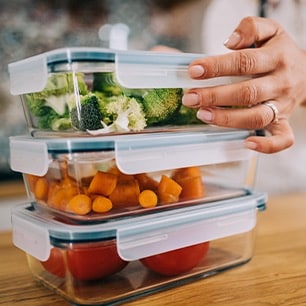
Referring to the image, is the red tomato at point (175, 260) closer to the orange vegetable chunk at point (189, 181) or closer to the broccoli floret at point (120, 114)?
the orange vegetable chunk at point (189, 181)

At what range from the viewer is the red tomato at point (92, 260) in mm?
599

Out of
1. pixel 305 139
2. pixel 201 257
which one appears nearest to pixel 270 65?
pixel 201 257

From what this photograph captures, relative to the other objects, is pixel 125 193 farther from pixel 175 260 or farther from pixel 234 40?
pixel 234 40

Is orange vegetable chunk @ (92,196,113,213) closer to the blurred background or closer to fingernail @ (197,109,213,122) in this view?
fingernail @ (197,109,213,122)

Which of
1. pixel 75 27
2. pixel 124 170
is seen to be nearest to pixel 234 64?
pixel 124 170

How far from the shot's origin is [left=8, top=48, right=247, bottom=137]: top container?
0.60 meters

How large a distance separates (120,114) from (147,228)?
0.15 meters

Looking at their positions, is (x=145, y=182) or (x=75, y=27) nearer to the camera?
(x=145, y=182)

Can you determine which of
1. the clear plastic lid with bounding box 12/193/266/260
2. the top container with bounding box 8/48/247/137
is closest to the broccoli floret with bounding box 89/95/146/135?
the top container with bounding box 8/48/247/137

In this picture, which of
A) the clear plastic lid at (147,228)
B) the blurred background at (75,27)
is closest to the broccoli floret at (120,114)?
the clear plastic lid at (147,228)

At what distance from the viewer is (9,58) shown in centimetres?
136

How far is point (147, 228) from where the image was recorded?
64 centimetres

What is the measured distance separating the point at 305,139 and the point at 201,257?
0.75 metres

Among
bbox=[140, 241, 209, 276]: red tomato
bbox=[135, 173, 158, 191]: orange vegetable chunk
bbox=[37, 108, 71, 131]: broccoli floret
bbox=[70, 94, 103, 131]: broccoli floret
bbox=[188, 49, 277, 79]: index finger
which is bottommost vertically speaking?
bbox=[140, 241, 209, 276]: red tomato
